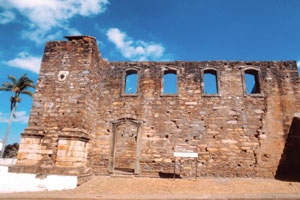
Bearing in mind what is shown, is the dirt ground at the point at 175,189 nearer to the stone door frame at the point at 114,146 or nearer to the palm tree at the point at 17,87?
the stone door frame at the point at 114,146

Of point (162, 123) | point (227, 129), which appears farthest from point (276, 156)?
point (162, 123)

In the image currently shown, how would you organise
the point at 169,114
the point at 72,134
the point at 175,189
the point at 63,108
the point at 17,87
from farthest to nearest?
the point at 17,87
the point at 169,114
the point at 63,108
the point at 72,134
the point at 175,189

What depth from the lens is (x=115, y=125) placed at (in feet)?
30.1

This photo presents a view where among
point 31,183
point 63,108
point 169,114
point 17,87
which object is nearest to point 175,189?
point 169,114

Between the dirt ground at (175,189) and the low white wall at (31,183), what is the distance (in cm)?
32

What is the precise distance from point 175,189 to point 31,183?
4960mm

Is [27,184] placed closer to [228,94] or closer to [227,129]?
[227,129]

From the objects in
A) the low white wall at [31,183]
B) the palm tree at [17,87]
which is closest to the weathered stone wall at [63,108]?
the low white wall at [31,183]

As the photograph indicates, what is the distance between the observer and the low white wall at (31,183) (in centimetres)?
625

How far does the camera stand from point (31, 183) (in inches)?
250

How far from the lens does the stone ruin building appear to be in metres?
7.81

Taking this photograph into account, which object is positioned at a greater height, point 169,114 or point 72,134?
point 169,114

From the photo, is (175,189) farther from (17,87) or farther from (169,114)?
(17,87)

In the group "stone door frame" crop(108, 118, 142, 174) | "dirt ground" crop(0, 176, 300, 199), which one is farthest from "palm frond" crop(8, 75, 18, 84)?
"dirt ground" crop(0, 176, 300, 199)
